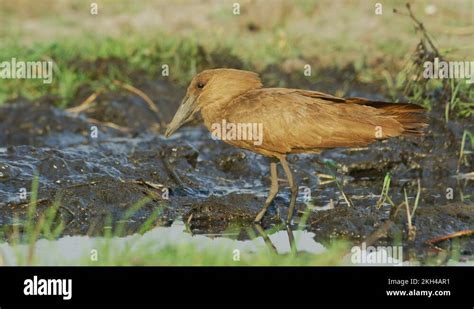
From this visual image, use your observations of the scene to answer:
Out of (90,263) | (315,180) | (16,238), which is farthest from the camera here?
(315,180)

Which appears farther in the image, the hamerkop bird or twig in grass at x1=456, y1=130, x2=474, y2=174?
twig in grass at x1=456, y1=130, x2=474, y2=174

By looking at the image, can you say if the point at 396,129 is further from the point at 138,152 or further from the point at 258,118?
the point at 138,152

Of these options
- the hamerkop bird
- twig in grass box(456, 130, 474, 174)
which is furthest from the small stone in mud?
twig in grass box(456, 130, 474, 174)

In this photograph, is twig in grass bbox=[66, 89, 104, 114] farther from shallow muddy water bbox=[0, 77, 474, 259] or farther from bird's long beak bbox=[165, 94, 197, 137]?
bird's long beak bbox=[165, 94, 197, 137]

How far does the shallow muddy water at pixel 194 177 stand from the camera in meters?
7.70

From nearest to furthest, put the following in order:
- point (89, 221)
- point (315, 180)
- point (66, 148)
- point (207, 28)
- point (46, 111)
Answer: point (89, 221) → point (315, 180) → point (66, 148) → point (46, 111) → point (207, 28)

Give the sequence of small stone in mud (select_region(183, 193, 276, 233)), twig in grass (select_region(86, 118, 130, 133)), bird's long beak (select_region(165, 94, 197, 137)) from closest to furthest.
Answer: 1. small stone in mud (select_region(183, 193, 276, 233))
2. bird's long beak (select_region(165, 94, 197, 137))
3. twig in grass (select_region(86, 118, 130, 133))

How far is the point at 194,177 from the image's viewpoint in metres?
9.36

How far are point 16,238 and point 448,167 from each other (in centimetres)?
415

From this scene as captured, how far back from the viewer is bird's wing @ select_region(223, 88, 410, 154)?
764 cm

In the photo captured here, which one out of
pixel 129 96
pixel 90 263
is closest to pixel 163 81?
pixel 129 96

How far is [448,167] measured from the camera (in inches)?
382

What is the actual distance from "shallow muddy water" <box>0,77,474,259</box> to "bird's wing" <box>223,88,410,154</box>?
20.5 inches

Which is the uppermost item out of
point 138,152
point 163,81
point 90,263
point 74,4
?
point 74,4
